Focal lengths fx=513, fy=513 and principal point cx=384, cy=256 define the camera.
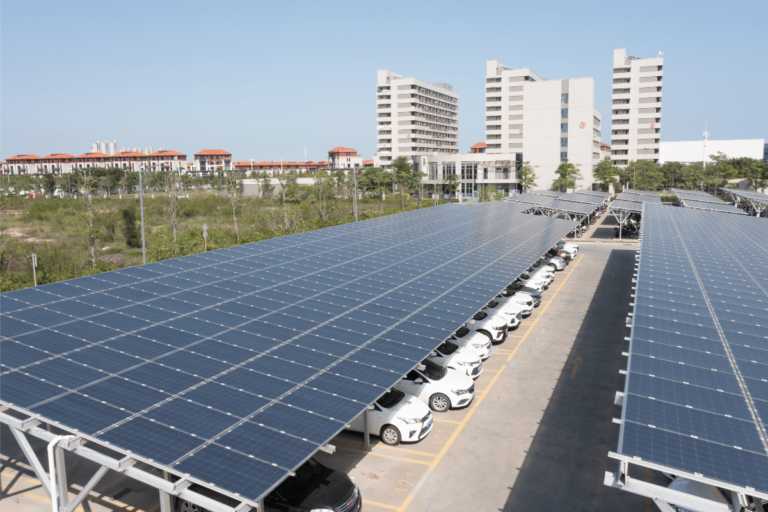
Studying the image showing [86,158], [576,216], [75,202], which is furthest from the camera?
[86,158]

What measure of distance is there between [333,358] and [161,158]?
200m

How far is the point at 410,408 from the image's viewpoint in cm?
1627

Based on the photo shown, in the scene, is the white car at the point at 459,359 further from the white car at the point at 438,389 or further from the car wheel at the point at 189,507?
the car wheel at the point at 189,507

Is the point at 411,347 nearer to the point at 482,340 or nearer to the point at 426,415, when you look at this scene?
the point at 426,415

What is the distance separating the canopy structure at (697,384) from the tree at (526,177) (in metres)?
88.9

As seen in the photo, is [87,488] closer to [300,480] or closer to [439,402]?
[300,480]

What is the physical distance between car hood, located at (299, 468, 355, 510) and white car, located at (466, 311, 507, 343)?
13.5 m

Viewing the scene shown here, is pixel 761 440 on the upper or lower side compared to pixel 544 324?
upper

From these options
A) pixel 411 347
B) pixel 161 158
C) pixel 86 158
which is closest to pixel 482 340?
pixel 411 347

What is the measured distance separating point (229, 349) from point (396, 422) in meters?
5.52

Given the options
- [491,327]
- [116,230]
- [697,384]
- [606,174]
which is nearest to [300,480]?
[697,384]

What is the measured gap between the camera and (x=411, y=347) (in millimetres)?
15094

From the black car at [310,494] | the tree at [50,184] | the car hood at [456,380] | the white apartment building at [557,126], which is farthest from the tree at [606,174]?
the tree at [50,184]

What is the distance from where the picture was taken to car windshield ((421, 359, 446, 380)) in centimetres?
1861
